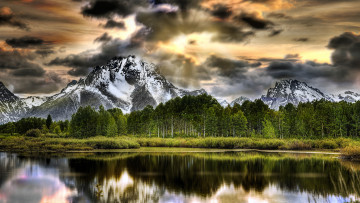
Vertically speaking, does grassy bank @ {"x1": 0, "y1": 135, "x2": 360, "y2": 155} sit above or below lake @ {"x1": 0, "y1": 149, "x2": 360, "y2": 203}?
above

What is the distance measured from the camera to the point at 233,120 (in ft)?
332

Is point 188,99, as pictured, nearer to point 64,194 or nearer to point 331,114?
point 331,114

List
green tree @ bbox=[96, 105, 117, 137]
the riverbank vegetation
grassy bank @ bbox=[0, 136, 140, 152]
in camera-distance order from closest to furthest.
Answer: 1. grassy bank @ bbox=[0, 136, 140, 152]
2. the riverbank vegetation
3. green tree @ bbox=[96, 105, 117, 137]

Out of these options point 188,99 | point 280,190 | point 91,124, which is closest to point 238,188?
point 280,190

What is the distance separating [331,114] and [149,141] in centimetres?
5359

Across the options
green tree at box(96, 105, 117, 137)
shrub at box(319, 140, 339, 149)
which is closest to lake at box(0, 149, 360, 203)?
shrub at box(319, 140, 339, 149)

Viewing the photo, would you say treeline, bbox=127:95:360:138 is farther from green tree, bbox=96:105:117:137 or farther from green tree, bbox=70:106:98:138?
green tree, bbox=70:106:98:138

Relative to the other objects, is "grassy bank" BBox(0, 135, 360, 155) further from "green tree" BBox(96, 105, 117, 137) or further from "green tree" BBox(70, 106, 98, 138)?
"green tree" BBox(96, 105, 117, 137)

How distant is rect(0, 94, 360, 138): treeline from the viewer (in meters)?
87.9

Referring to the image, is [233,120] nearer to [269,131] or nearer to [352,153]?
[269,131]

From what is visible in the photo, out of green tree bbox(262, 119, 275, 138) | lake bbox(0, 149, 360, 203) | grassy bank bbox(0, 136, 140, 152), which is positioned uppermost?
green tree bbox(262, 119, 275, 138)

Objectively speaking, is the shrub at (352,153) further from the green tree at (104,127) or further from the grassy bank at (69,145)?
the green tree at (104,127)

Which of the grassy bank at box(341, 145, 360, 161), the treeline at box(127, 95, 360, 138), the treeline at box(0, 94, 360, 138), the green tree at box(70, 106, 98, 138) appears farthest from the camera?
the green tree at box(70, 106, 98, 138)

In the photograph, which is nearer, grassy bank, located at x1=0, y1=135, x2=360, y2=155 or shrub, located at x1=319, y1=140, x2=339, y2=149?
shrub, located at x1=319, y1=140, x2=339, y2=149
